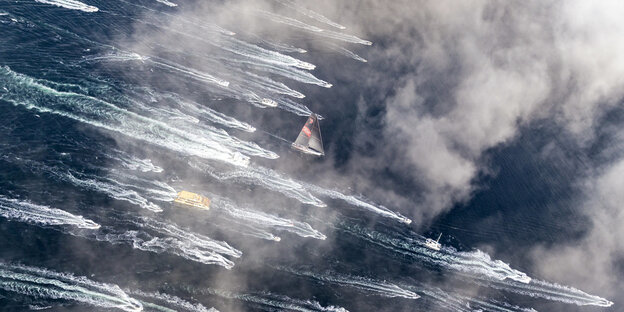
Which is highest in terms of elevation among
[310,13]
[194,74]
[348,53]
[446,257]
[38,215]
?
[310,13]

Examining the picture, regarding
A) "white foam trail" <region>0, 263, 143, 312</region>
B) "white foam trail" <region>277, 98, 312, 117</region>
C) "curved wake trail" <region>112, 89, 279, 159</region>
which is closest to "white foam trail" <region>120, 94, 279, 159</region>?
"curved wake trail" <region>112, 89, 279, 159</region>

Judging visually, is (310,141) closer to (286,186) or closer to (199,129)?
(286,186)

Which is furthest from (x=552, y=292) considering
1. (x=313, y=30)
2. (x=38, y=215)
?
(x=38, y=215)

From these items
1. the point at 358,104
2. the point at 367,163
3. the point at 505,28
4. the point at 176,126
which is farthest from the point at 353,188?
the point at 505,28

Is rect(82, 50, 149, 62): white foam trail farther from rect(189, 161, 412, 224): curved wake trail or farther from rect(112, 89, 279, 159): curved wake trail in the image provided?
rect(189, 161, 412, 224): curved wake trail

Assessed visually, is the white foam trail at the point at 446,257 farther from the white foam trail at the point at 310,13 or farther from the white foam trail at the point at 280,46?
the white foam trail at the point at 310,13

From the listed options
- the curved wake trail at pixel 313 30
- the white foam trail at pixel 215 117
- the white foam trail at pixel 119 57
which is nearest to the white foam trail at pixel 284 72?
the white foam trail at pixel 215 117

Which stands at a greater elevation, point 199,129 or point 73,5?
point 73,5
